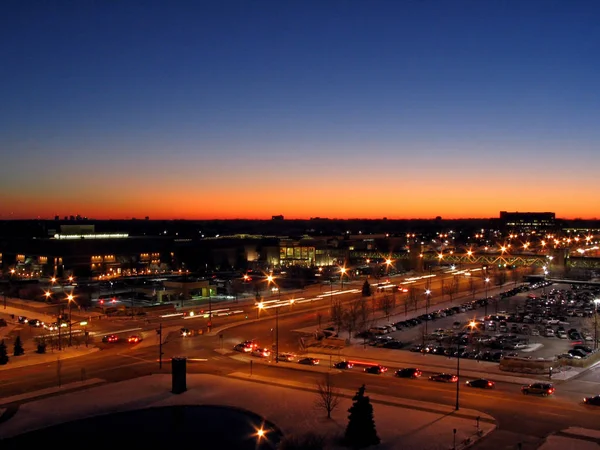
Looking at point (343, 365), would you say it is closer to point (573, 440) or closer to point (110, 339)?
point (573, 440)

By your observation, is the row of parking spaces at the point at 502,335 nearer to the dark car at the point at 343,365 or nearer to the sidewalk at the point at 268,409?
the dark car at the point at 343,365

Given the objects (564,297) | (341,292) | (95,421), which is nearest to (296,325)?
(341,292)

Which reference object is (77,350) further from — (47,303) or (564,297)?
(564,297)

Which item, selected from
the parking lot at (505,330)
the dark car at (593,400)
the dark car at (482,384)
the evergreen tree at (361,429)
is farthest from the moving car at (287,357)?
the dark car at (593,400)

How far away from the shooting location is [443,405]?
68.1 ft

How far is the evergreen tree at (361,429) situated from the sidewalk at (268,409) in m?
0.46

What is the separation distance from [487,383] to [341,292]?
113ft

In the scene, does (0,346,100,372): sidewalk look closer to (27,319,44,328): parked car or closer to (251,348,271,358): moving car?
(251,348,271,358): moving car

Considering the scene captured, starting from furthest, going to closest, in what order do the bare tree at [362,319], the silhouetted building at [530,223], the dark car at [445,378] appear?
1. the silhouetted building at [530,223]
2. the bare tree at [362,319]
3. the dark car at [445,378]

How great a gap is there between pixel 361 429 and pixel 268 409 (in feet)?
16.1

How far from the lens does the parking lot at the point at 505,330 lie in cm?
3148

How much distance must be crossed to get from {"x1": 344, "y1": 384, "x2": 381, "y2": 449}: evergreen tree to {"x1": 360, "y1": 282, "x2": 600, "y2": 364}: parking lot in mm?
9568

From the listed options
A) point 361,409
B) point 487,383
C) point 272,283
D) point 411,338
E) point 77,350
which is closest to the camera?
point 361,409

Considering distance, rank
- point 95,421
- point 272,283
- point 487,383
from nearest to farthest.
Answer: point 95,421 → point 487,383 → point 272,283
